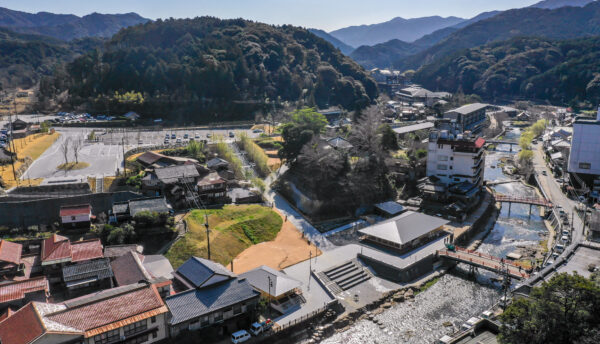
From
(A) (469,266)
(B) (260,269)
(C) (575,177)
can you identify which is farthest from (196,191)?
(C) (575,177)

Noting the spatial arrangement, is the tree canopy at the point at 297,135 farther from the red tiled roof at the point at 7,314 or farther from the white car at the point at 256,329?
the red tiled roof at the point at 7,314

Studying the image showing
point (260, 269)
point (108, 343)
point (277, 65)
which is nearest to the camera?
point (108, 343)

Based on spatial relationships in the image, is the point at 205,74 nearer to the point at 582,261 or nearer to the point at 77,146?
the point at 77,146

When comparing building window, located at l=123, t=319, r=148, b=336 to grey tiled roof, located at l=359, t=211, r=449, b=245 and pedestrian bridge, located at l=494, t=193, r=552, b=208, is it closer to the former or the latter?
grey tiled roof, located at l=359, t=211, r=449, b=245

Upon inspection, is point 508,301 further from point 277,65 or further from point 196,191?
point 277,65

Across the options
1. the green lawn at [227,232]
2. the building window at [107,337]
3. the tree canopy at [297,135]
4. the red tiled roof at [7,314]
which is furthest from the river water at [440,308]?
the tree canopy at [297,135]

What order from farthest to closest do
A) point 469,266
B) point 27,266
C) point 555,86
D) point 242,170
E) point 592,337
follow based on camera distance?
1. point 555,86
2. point 242,170
3. point 469,266
4. point 27,266
5. point 592,337
